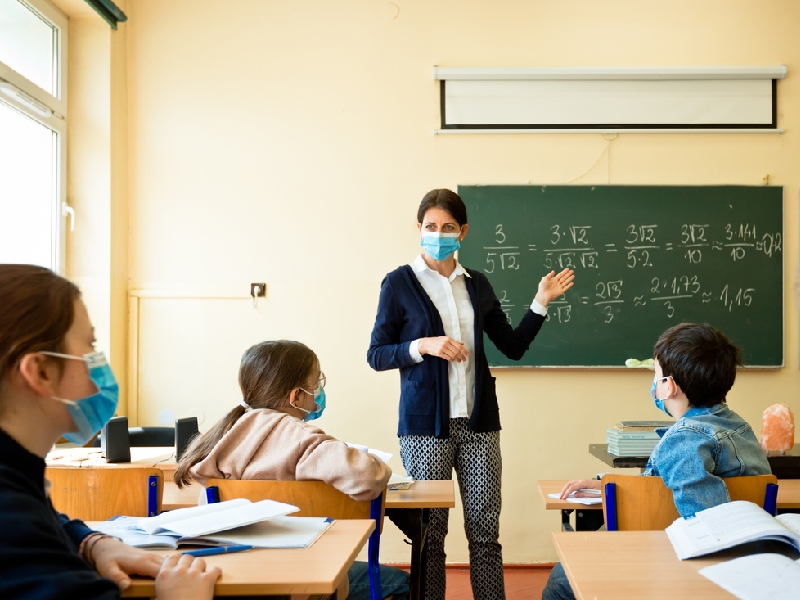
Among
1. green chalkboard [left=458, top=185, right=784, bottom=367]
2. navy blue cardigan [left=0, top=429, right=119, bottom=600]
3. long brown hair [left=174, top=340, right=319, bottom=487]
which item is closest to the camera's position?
navy blue cardigan [left=0, top=429, right=119, bottom=600]

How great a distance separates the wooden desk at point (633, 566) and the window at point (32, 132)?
9.59 feet

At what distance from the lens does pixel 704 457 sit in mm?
1798

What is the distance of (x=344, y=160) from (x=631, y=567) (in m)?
3.09

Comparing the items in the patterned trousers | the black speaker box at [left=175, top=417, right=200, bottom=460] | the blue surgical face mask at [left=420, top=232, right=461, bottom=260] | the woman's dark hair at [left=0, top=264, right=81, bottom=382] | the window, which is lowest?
the patterned trousers

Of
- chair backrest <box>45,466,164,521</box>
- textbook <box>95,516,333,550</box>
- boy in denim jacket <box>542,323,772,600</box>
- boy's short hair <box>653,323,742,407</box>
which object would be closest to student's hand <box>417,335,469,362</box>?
boy in denim jacket <box>542,323,772,600</box>

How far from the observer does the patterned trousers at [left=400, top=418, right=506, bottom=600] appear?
2.66m

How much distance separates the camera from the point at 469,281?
2.89m

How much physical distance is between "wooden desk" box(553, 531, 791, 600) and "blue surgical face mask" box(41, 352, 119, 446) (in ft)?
2.67

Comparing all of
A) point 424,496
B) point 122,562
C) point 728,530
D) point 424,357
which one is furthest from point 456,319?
point 122,562

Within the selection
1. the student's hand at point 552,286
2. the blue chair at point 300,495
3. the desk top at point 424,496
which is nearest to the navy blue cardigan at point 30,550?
the blue chair at point 300,495

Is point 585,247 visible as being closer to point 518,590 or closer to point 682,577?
point 518,590

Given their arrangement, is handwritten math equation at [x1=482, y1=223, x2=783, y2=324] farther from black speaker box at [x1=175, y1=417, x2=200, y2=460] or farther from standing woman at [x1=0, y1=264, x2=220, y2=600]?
standing woman at [x1=0, y1=264, x2=220, y2=600]

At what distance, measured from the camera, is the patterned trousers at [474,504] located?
2656mm

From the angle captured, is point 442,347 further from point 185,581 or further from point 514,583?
point 514,583
